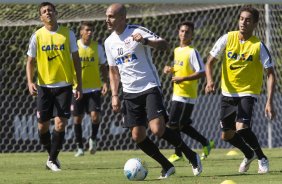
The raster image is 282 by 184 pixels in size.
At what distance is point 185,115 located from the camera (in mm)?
14617

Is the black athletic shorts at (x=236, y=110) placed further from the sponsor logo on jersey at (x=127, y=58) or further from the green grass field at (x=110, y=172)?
the sponsor logo on jersey at (x=127, y=58)

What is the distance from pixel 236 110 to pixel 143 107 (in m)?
1.70

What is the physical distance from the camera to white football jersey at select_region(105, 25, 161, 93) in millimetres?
10508

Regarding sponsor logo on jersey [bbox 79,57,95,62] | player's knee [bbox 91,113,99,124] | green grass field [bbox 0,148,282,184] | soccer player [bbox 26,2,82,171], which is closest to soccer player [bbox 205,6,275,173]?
green grass field [bbox 0,148,282,184]

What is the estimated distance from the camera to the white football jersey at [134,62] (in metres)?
10.5

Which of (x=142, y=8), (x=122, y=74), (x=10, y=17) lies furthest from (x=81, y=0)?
(x=142, y=8)

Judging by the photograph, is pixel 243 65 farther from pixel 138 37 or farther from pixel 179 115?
pixel 179 115

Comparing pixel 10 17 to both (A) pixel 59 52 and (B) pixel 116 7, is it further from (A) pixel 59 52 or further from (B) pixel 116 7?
(B) pixel 116 7

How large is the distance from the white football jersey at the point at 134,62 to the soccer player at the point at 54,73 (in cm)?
180

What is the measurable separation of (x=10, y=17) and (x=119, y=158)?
146 inches

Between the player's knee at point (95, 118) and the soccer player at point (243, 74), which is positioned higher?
the soccer player at point (243, 74)

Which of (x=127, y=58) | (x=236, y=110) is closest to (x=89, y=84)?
(x=236, y=110)

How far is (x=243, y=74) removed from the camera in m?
11.7

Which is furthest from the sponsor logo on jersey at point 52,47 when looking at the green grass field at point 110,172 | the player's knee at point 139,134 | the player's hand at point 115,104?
the player's knee at point 139,134
